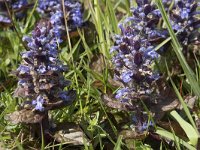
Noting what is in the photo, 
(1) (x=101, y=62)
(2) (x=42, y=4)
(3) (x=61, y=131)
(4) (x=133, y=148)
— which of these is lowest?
(4) (x=133, y=148)

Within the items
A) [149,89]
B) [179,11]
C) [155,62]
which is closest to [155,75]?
[149,89]

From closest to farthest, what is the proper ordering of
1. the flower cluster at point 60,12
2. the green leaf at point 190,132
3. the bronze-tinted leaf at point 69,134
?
the green leaf at point 190,132
the bronze-tinted leaf at point 69,134
the flower cluster at point 60,12

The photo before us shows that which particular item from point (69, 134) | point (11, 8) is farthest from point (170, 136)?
point (11, 8)

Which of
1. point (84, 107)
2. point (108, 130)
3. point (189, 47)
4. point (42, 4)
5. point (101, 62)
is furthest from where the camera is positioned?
point (42, 4)

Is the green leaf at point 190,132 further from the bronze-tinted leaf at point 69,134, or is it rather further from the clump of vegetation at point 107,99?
the bronze-tinted leaf at point 69,134

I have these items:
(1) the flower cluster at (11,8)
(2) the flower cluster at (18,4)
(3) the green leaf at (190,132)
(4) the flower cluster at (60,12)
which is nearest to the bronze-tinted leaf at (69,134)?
(3) the green leaf at (190,132)

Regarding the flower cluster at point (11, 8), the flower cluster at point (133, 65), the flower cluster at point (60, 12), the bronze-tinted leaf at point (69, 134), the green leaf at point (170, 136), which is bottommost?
the green leaf at point (170, 136)

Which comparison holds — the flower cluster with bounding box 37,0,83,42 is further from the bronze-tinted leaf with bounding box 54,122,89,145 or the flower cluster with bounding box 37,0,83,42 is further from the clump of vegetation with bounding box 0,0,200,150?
the bronze-tinted leaf with bounding box 54,122,89,145

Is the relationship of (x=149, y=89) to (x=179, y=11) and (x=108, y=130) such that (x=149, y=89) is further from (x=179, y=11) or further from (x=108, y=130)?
(x=179, y=11)
